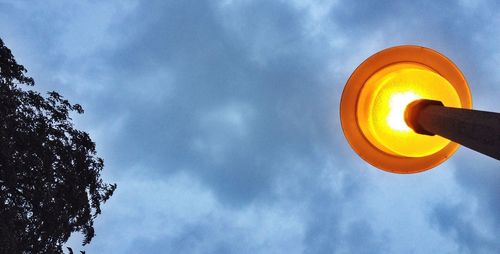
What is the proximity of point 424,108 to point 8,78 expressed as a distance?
12.1 metres

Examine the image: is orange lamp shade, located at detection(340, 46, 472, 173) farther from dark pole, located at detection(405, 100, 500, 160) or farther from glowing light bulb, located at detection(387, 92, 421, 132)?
dark pole, located at detection(405, 100, 500, 160)

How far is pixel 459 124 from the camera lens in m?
2.06

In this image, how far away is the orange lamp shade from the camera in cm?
292

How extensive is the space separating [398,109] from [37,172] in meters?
11.4

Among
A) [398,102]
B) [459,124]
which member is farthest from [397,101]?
[459,124]

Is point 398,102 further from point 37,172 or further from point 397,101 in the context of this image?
point 37,172

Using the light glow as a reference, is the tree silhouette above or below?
above

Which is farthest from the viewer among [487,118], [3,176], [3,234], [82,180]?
[82,180]

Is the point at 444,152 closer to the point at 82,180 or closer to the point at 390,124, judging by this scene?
the point at 390,124

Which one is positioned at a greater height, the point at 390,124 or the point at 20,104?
the point at 20,104

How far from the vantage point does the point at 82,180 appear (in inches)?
528

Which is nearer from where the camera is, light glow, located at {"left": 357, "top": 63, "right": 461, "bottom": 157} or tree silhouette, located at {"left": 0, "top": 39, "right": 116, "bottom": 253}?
light glow, located at {"left": 357, "top": 63, "right": 461, "bottom": 157}

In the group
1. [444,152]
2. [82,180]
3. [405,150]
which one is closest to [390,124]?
[405,150]

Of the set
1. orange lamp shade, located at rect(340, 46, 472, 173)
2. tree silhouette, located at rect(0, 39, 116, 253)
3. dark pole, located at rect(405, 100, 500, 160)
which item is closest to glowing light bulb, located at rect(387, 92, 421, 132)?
orange lamp shade, located at rect(340, 46, 472, 173)
